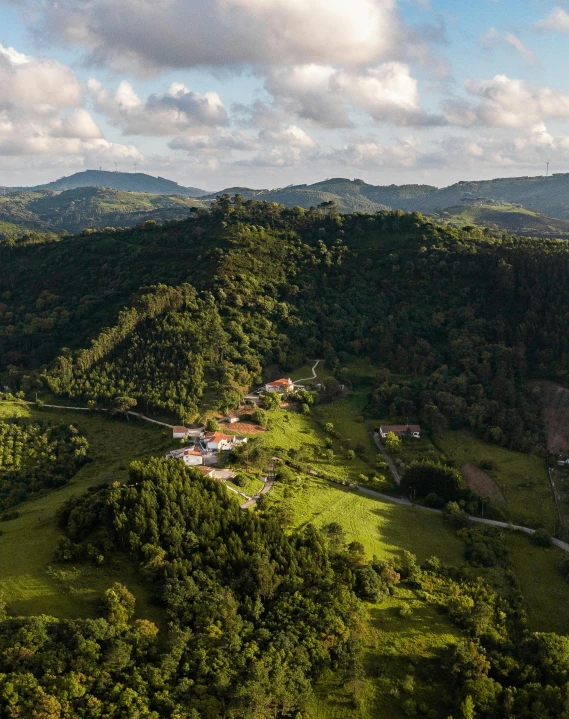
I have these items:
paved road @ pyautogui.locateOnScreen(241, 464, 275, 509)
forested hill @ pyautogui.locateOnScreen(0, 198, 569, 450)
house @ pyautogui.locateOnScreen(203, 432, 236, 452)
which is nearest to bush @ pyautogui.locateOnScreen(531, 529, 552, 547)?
forested hill @ pyautogui.locateOnScreen(0, 198, 569, 450)

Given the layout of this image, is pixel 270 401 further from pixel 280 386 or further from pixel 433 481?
pixel 433 481

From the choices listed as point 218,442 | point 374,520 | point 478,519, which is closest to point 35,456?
point 218,442

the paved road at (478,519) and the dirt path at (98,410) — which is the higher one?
the dirt path at (98,410)

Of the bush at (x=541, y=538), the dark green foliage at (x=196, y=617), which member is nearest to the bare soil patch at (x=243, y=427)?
the dark green foliage at (x=196, y=617)

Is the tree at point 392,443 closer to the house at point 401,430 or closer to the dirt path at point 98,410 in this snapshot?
the house at point 401,430

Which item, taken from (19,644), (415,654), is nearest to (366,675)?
(415,654)

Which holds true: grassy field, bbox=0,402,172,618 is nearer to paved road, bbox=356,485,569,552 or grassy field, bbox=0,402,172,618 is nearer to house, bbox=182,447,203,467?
house, bbox=182,447,203,467

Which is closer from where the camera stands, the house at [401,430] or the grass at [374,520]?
the grass at [374,520]

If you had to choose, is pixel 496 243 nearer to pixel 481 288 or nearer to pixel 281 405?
pixel 481 288
